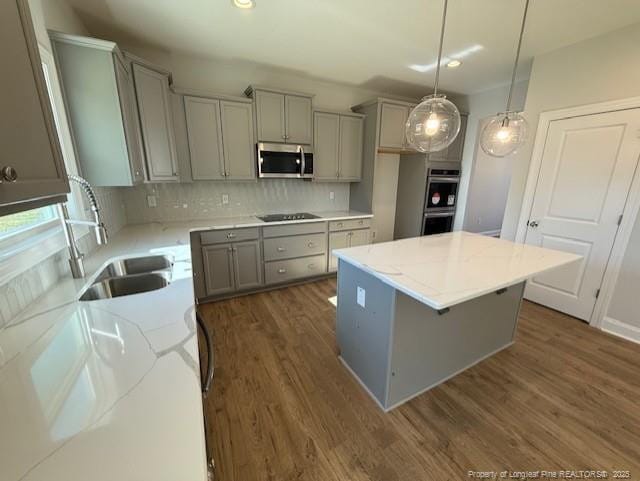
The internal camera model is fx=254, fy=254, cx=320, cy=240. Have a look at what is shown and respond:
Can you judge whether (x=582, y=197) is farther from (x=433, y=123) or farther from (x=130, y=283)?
(x=130, y=283)

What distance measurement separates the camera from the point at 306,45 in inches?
101

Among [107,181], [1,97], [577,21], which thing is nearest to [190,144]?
[107,181]

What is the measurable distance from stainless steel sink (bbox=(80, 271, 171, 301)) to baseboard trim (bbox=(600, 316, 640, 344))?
388cm

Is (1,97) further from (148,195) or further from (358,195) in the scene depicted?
(358,195)

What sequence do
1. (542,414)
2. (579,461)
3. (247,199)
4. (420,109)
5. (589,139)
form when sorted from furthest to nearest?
(247,199) < (589,139) < (420,109) < (542,414) < (579,461)

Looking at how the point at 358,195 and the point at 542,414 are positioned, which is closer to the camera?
the point at 542,414

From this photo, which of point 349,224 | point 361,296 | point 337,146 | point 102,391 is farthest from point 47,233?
point 337,146

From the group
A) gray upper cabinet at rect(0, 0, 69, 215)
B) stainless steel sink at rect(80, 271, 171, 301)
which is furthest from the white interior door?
gray upper cabinet at rect(0, 0, 69, 215)

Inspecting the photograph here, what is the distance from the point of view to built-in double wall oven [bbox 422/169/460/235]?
3.99m

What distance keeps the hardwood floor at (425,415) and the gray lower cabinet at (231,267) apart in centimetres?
68

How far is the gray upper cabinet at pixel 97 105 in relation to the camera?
5.67ft

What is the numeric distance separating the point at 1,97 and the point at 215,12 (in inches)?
78.8

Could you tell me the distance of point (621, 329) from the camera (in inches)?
A: 94.9

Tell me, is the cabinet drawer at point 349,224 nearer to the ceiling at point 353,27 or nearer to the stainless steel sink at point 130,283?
the ceiling at point 353,27
